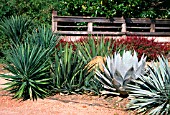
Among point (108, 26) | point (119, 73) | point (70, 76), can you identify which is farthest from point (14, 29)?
point (119, 73)

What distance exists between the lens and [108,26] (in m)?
14.4

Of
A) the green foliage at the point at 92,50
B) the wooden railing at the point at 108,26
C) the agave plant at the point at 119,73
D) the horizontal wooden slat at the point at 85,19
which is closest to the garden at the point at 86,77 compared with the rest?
the agave plant at the point at 119,73

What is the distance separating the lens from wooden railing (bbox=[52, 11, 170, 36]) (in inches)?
546

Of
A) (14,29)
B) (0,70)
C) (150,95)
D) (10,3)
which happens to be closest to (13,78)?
(150,95)

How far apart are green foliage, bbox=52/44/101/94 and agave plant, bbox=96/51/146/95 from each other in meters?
0.26

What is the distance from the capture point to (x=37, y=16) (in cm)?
1429

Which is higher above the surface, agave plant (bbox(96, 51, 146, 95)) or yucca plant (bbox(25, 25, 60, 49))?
yucca plant (bbox(25, 25, 60, 49))

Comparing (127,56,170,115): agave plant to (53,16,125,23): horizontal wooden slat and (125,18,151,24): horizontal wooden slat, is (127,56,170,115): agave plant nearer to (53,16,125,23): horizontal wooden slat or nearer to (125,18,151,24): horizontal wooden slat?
(53,16,125,23): horizontal wooden slat

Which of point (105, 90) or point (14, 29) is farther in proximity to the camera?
point (14, 29)

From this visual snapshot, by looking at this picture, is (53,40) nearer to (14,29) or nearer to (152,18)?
(14,29)

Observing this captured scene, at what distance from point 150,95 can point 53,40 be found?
3.99m

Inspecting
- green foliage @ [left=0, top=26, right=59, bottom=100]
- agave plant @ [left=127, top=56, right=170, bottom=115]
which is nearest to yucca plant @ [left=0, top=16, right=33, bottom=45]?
green foliage @ [left=0, top=26, right=59, bottom=100]

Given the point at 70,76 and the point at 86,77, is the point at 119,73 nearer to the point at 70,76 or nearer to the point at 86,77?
the point at 86,77

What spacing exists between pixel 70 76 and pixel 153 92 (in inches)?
68.4
